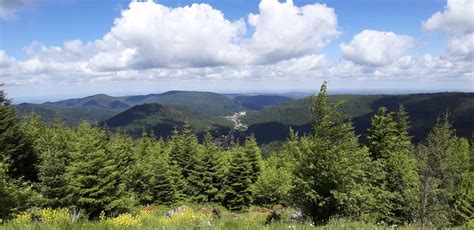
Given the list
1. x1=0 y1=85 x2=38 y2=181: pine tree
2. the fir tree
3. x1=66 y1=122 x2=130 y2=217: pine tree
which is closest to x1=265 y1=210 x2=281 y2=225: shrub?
x1=66 y1=122 x2=130 y2=217: pine tree

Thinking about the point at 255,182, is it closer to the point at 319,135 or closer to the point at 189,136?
the point at 189,136

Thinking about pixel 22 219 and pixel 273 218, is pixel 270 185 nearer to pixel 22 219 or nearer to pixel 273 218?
pixel 273 218

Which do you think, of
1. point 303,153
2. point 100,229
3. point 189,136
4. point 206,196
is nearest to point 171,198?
point 206,196

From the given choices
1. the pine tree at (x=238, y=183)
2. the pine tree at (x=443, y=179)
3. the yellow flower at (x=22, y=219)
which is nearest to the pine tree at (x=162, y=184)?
the pine tree at (x=238, y=183)

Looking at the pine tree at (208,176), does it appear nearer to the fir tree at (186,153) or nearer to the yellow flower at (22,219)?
the fir tree at (186,153)

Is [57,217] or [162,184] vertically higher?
[57,217]

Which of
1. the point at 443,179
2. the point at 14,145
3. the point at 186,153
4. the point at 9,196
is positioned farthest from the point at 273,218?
the point at 186,153

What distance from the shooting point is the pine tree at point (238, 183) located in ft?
153

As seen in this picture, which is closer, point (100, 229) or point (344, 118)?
point (100, 229)

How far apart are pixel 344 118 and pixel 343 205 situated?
5.30 m

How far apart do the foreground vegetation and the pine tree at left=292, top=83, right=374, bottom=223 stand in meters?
0.06

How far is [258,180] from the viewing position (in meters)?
46.2

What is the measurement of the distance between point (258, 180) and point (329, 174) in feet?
88.4

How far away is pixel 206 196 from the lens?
46.4 meters
